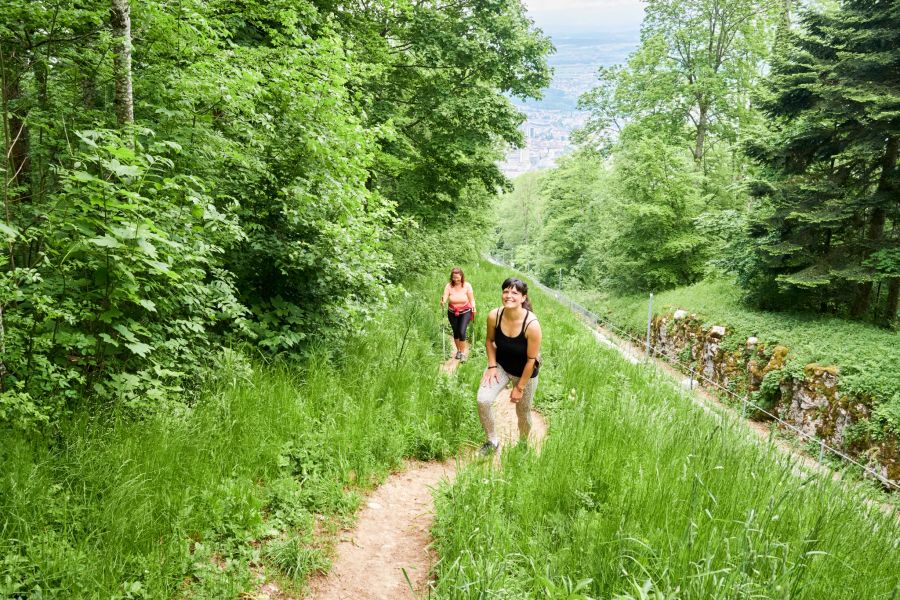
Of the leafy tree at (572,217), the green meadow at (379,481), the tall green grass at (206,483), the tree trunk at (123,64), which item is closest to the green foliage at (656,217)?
the leafy tree at (572,217)

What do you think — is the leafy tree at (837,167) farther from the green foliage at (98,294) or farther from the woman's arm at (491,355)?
the green foliage at (98,294)

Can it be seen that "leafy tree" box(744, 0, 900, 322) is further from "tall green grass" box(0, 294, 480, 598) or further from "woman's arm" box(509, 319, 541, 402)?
"tall green grass" box(0, 294, 480, 598)

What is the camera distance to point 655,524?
294 cm

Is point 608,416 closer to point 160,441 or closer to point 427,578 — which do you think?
point 427,578

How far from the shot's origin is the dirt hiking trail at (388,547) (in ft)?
9.80

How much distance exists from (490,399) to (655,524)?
2026mm

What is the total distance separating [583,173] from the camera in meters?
40.9

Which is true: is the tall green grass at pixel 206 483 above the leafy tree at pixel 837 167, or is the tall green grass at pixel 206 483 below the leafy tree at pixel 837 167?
below

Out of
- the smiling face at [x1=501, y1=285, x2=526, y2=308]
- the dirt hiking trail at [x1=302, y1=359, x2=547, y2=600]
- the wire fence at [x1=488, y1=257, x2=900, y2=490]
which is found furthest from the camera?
the smiling face at [x1=501, y1=285, x2=526, y2=308]

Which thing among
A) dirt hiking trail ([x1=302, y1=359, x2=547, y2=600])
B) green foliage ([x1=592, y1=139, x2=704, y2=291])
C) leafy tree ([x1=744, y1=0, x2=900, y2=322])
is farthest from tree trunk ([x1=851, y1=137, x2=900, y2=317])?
dirt hiking trail ([x1=302, y1=359, x2=547, y2=600])

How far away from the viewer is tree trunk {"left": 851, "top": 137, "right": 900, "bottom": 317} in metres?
12.0

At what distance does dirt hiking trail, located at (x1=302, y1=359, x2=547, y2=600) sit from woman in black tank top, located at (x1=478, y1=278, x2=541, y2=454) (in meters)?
0.45

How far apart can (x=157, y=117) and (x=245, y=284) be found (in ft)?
7.24

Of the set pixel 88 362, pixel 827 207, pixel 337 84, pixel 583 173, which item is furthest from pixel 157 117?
pixel 583 173
